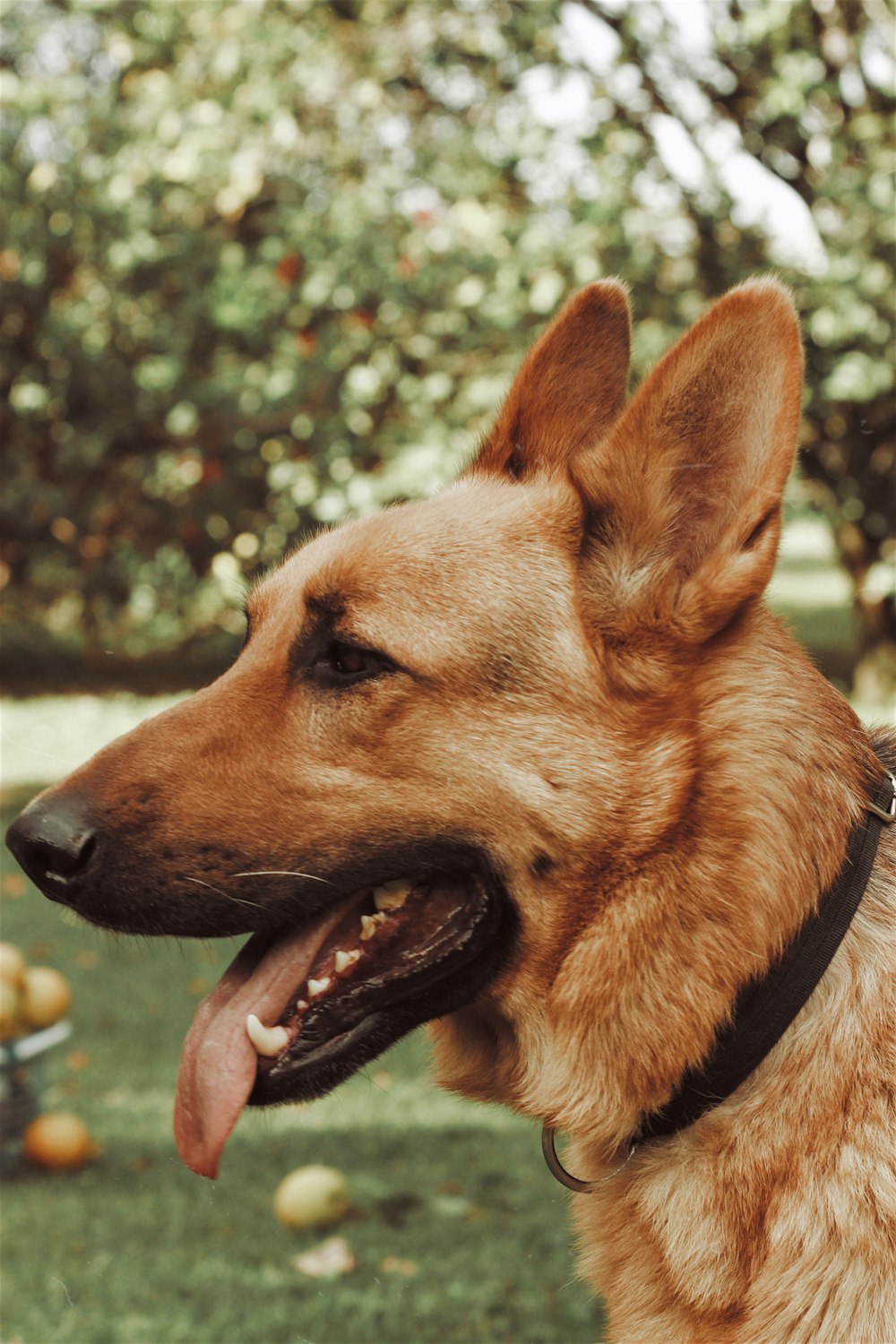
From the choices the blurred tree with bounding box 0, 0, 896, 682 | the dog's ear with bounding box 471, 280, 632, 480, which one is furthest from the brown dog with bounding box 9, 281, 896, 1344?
the blurred tree with bounding box 0, 0, 896, 682

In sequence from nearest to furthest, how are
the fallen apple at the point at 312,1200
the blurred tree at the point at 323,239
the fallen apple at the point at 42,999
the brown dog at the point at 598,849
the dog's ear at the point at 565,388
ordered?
1. the brown dog at the point at 598,849
2. the dog's ear at the point at 565,388
3. the fallen apple at the point at 312,1200
4. the fallen apple at the point at 42,999
5. the blurred tree at the point at 323,239

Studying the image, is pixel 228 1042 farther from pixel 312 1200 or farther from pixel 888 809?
pixel 312 1200

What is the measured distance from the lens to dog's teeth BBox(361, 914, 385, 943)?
8.28ft

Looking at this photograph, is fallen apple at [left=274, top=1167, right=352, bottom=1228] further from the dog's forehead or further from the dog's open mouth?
the dog's forehead

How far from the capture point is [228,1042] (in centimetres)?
248

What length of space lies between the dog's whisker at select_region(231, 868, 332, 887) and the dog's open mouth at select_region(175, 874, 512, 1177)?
0.13 m

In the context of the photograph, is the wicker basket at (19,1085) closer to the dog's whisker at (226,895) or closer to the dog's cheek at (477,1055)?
the dog's cheek at (477,1055)

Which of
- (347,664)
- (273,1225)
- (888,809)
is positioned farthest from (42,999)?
(888,809)

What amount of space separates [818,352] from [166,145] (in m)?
5.83

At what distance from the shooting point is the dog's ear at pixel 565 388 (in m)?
3.14

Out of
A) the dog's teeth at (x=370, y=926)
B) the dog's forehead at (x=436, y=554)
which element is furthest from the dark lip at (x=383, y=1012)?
the dog's forehead at (x=436, y=554)

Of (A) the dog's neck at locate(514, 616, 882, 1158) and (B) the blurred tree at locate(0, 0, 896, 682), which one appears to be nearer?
(A) the dog's neck at locate(514, 616, 882, 1158)

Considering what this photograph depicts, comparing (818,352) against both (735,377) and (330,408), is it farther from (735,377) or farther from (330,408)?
(735,377)

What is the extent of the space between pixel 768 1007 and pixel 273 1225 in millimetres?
2585
